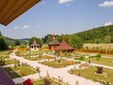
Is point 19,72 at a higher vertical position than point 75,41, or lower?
lower

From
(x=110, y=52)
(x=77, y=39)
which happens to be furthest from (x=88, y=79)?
(x=77, y=39)

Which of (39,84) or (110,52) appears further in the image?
(110,52)

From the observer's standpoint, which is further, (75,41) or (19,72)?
(75,41)

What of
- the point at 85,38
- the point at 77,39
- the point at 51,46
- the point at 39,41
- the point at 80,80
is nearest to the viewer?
the point at 80,80

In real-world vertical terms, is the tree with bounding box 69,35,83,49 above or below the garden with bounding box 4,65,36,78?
above

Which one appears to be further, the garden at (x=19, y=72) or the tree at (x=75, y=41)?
the tree at (x=75, y=41)

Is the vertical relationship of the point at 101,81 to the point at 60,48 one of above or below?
below

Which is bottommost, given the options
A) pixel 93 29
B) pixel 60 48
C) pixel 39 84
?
pixel 39 84

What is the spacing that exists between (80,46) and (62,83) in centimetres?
3333

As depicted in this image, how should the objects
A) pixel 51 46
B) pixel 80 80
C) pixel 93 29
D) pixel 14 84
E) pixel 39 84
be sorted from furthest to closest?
pixel 93 29 → pixel 51 46 → pixel 80 80 → pixel 39 84 → pixel 14 84

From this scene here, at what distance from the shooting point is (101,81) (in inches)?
527

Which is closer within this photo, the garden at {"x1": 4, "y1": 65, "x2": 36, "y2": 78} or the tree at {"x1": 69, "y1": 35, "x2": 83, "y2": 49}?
the garden at {"x1": 4, "y1": 65, "x2": 36, "y2": 78}

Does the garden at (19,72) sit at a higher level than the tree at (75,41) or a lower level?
lower

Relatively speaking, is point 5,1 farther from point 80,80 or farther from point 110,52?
point 110,52
